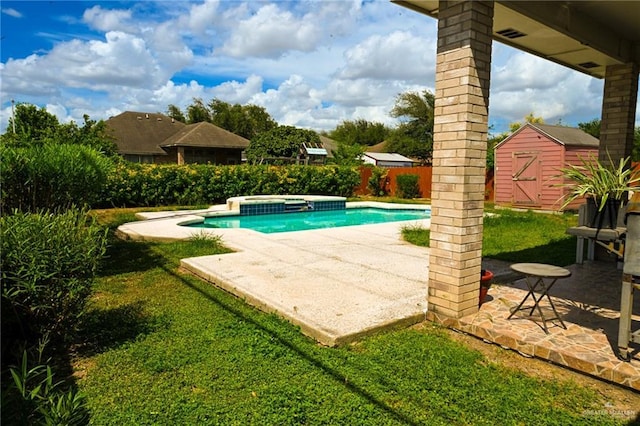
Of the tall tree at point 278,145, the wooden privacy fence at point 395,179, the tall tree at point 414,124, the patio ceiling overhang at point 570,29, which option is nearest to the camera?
the patio ceiling overhang at point 570,29

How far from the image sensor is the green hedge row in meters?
14.2

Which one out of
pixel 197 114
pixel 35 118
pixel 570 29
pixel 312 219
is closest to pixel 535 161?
pixel 312 219

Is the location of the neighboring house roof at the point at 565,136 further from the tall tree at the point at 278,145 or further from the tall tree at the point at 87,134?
the tall tree at the point at 87,134

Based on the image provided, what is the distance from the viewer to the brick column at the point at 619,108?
20.7ft

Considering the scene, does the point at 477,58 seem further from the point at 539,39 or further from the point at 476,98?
the point at 539,39

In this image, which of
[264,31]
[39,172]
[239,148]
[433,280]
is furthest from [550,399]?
[239,148]

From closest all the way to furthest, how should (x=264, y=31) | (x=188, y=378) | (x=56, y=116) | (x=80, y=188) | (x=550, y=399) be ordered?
(x=550, y=399)
(x=188, y=378)
(x=80, y=188)
(x=264, y=31)
(x=56, y=116)

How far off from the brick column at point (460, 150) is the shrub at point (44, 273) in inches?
121

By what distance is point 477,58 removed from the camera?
3.66 m

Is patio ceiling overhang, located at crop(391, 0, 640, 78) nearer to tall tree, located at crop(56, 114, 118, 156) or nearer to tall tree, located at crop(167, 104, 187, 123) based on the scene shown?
tall tree, located at crop(56, 114, 118, 156)

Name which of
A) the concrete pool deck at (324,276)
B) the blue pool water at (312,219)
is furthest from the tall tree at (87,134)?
the concrete pool deck at (324,276)

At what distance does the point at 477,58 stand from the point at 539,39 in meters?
2.46

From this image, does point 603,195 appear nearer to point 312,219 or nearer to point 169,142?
point 312,219

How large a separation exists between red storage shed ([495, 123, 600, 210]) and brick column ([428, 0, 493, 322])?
12.9 m
